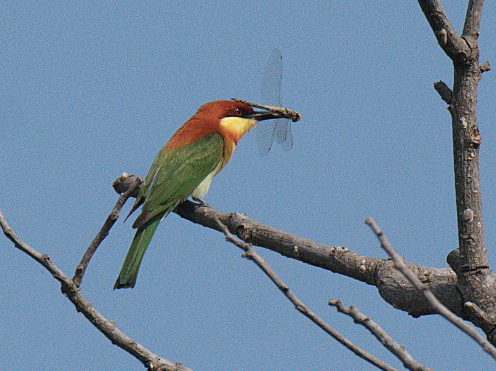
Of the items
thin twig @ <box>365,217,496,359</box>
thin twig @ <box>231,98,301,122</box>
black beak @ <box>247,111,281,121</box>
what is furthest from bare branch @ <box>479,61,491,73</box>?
black beak @ <box>247,111,281,121</box>

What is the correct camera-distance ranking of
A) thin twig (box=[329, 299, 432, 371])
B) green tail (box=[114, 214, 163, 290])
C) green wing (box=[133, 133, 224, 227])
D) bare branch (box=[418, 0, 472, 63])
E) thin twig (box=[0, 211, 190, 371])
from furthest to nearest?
1. green wing (box=[133, 133, 224, 227])
2. green tail (box=[114, 214, 163, 290])
3. bare branch (box=[418, 0, 472, 63])
4. thin twig (box=[0, 211, 190, 371])
5. thin twig (box=[329, 299, 432, 371])

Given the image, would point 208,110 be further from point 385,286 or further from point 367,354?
point 367,354

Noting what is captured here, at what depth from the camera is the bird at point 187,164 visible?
350 cm

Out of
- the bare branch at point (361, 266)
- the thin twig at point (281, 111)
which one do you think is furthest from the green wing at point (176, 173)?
the bare branch at point (361, 266)

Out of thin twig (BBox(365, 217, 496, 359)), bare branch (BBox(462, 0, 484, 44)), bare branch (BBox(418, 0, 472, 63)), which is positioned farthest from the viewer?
bare branch (BBox(462, 0, 484, 44))

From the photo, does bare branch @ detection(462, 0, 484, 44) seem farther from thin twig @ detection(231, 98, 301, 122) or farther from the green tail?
thin twig @ detection(231, 98, 301, 122)

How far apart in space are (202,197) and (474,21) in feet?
8.49

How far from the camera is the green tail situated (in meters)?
3.14

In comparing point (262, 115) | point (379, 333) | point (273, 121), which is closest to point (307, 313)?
point (379, 333)

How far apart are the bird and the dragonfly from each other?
136mm

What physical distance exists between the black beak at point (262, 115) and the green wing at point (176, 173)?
444 mm

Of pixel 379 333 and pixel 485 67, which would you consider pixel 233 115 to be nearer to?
pixel 485 67

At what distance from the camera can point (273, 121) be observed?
14.7ft

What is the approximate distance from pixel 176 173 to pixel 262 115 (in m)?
1.10
